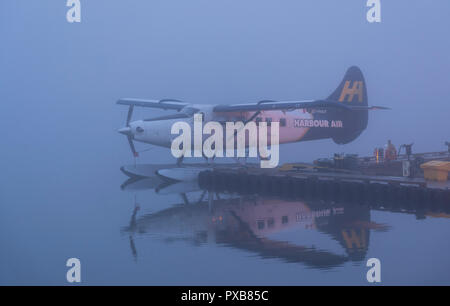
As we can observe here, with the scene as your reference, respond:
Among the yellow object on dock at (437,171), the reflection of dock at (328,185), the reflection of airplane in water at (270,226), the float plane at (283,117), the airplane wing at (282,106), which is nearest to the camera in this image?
the reflection of airplane in water at (270,226)

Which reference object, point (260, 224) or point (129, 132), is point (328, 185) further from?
point (129, 132)

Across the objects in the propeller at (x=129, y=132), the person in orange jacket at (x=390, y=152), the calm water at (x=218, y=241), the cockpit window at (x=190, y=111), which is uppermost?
the cockpit window at (x=190, y=111)

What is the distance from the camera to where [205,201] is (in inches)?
458

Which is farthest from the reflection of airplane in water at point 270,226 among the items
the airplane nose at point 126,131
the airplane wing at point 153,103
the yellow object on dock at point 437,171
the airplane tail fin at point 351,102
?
the airplane tail fin at point 351,102

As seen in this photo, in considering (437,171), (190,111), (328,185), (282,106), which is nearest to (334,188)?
(328,185)

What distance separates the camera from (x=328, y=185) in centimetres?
1177

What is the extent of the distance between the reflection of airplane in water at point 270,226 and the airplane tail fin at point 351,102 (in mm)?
6217

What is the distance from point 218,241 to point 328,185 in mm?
5023

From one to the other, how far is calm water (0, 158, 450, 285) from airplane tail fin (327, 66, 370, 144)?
20.1ft

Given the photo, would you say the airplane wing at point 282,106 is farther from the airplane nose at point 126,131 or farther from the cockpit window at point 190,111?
the airplane nose at point 126,131

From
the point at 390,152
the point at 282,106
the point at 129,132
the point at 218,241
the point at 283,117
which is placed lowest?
the point at 218,241

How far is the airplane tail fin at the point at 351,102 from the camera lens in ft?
55.6
